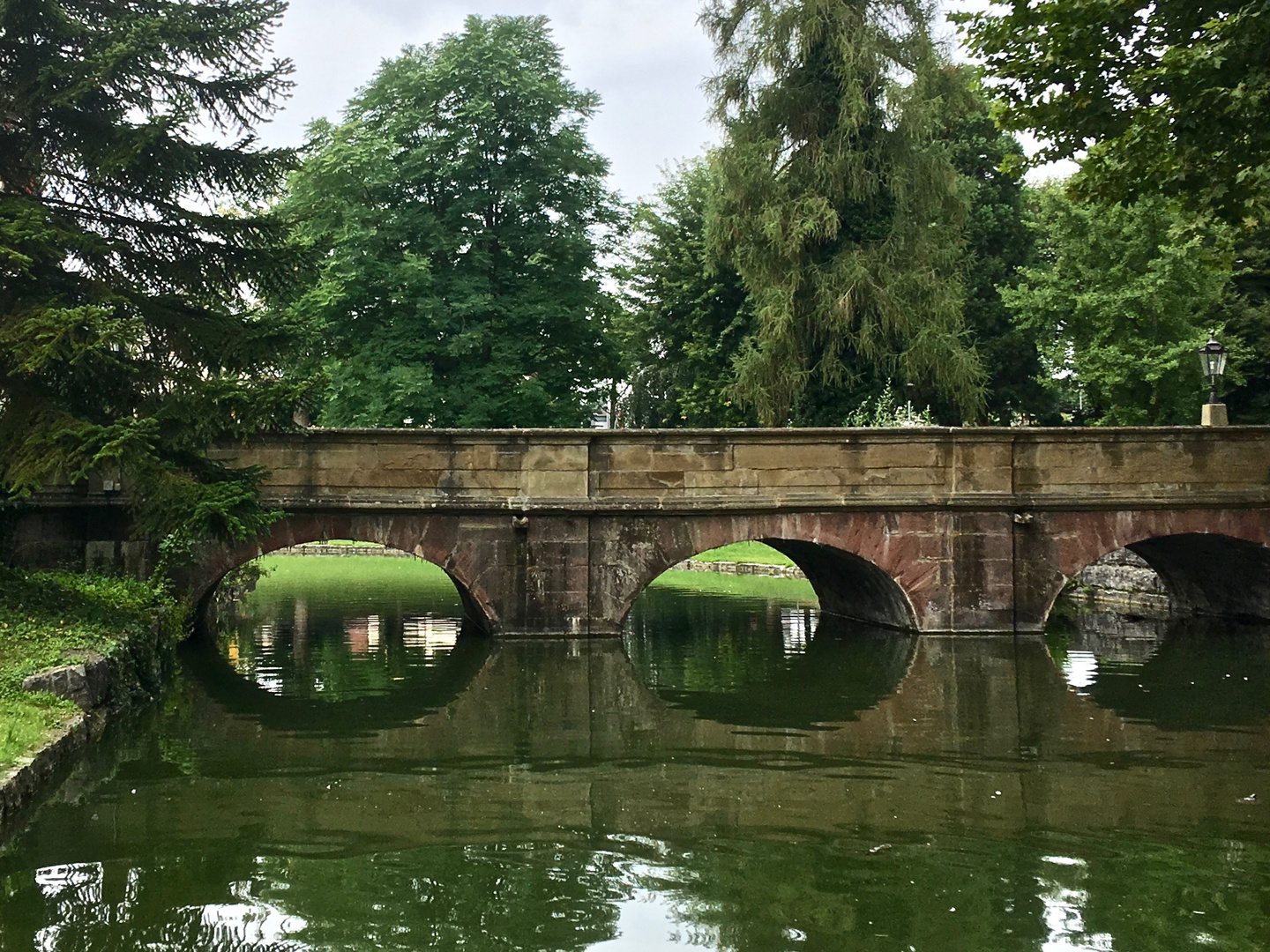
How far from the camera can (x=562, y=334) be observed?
25750 millimetres

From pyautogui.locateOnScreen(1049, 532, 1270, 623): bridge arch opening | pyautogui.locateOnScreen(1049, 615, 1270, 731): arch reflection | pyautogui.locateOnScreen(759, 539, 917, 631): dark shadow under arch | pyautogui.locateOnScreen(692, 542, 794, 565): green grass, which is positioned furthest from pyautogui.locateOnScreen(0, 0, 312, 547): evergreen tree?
pyautogui.locateOnScreen(692, 542, 794, 565): green grass

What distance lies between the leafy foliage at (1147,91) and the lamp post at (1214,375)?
5498 mm

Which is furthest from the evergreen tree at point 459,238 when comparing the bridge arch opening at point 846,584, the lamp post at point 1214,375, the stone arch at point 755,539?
the lamp post at point 1214,375

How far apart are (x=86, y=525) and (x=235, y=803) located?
830 cm

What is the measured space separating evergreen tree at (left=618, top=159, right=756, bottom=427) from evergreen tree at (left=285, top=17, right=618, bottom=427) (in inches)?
111

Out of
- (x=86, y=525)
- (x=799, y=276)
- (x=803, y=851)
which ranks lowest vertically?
(x=803, y=851)

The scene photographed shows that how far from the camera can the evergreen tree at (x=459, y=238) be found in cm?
2392

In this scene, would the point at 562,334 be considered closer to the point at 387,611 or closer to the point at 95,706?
the point at 387,611

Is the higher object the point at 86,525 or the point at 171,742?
the point at 86,525

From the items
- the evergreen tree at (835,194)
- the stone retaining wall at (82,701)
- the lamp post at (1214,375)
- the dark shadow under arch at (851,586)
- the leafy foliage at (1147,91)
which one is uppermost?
the evergreen tree at (835,194)

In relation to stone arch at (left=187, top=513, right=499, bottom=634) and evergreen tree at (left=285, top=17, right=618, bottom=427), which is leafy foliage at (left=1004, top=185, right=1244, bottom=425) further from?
stone arch at (left=187, top=513, right=499, bottom=634)

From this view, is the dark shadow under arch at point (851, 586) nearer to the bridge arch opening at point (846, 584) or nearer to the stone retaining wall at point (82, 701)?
the bridge arch opening at point (846, 584)

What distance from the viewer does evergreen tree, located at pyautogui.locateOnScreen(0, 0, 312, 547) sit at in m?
11.3

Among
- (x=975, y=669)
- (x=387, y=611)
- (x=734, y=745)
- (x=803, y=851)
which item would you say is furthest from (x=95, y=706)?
(x=387, y=611)
